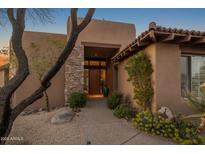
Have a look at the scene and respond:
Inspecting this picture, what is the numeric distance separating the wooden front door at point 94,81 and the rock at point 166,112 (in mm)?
7917

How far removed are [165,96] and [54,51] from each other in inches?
219

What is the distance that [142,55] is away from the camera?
18.8 ft

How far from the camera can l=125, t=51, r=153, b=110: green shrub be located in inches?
215

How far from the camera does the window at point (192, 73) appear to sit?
5684 millimetres

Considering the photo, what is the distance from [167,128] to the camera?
176 inches

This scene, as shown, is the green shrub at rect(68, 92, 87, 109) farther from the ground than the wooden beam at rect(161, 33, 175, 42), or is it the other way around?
the wooden beam at rect(161, 33, 175, 42)

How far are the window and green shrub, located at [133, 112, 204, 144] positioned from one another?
4.97ft

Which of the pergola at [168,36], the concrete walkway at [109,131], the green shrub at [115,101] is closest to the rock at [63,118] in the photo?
the concrete walkway at [109,131]

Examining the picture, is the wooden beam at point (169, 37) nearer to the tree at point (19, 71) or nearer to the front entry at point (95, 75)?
the tree at point (19, 71)

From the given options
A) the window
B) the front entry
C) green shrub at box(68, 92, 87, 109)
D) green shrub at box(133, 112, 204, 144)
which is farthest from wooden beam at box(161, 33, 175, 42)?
the front entry

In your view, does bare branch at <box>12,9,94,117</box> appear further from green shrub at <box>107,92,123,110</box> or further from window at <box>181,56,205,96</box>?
green shrub at <box>107,92,123,110</box>

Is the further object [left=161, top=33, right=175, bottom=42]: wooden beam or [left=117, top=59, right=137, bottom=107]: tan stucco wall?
[left=117, top=59, right=137, bottom=107]: tan stucco wall
